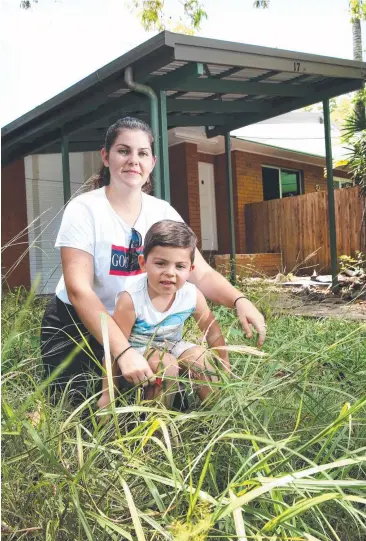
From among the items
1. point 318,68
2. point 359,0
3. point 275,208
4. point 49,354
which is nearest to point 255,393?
point 49,354

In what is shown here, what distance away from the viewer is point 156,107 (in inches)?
214

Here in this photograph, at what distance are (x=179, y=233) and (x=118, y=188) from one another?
1.42ft

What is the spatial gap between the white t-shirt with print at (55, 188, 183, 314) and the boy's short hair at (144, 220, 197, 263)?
229 millimetres

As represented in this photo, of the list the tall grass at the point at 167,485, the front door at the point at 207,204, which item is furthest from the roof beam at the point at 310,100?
the tall grass at the point at 167,485

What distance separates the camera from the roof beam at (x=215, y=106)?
7.02m

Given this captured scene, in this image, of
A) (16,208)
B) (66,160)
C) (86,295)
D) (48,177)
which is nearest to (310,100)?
(66,160)

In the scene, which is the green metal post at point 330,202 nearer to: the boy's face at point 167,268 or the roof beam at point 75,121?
the roof beam at point 75,121

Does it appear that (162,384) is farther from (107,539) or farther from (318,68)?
(318,68)

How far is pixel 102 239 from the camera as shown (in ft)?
6.77

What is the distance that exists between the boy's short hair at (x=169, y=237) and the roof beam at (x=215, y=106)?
5.36 metres

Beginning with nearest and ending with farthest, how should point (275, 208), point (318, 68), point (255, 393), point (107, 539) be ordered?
1. point (107, 539)
2. point (255, 393)
3. point (318, 68)
4. point (275, 208)

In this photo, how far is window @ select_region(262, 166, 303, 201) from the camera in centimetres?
1423

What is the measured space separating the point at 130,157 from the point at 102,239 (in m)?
0.32

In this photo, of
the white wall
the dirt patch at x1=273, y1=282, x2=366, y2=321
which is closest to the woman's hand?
the dirt patch at x1=273, y1=282, x2=366, y2=321
